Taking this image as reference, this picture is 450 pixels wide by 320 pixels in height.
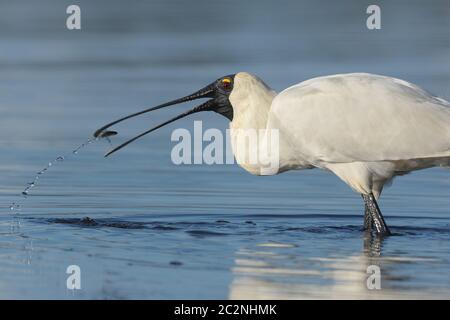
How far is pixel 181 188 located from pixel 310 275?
14.0 ft

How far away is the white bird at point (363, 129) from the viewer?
1302 cm

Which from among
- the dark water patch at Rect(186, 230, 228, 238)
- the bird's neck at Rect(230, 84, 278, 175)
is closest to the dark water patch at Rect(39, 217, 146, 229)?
the dark water patch at Rect(186, 230, 228, 238)

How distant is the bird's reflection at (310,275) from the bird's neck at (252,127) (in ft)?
4.77

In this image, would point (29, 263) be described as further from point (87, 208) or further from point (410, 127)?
point (410, 127)

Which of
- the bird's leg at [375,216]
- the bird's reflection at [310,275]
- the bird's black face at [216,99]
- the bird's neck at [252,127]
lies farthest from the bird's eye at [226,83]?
the bird's reflection at [310,275]

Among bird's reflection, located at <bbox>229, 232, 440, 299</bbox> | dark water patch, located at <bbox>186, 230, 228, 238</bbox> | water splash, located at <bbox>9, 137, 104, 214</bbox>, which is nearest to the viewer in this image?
bird's reflection, located at <bbox>229, 232, 440, 299</bbox>

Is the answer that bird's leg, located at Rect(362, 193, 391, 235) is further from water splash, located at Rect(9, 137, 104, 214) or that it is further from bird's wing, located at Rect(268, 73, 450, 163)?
water splash, located at Rect(9, 137, 104, 214)

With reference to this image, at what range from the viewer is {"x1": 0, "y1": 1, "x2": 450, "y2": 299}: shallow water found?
10984 millimetres

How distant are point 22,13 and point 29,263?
57.2ft

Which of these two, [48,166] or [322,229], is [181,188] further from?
[322,229]

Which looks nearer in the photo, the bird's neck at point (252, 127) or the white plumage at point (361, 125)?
the white plumage at point (361, 125)

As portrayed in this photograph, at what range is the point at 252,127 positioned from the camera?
13656mm

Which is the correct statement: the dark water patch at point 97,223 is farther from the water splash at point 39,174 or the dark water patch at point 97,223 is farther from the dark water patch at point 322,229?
the dark water patch at point 322,229

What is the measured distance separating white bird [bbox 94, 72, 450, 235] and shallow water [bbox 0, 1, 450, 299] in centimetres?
55
